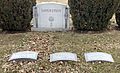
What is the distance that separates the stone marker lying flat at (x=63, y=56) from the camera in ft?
16.5

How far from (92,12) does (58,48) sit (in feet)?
4.84

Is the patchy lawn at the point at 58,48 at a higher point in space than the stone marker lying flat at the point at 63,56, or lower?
lower

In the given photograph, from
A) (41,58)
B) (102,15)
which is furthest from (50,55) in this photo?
(102,15)

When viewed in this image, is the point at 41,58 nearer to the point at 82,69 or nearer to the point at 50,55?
the point at 50,55

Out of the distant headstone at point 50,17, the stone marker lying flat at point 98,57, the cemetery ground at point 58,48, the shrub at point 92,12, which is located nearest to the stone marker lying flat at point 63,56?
the cemetery ground at point 58,48

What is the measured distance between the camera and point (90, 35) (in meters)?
6.52

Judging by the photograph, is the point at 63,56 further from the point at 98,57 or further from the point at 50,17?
the point at 50,17

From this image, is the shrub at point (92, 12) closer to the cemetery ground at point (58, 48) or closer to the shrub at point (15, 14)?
the cemetery ground at point (58, 48)

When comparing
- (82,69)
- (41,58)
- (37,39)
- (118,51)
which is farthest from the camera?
(37,39)

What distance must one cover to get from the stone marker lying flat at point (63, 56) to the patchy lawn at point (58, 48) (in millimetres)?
77

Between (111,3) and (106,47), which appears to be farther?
(111,3)

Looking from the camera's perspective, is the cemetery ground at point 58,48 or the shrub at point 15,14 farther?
the shrub at point 15,14

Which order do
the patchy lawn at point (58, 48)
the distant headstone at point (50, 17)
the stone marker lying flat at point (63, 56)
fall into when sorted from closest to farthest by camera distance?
the patchy lawn at point (58, 48)
the stone marker lying flat at point (63, 56)
the distant headstone at point (50, 17)

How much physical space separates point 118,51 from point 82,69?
1.06 metres
